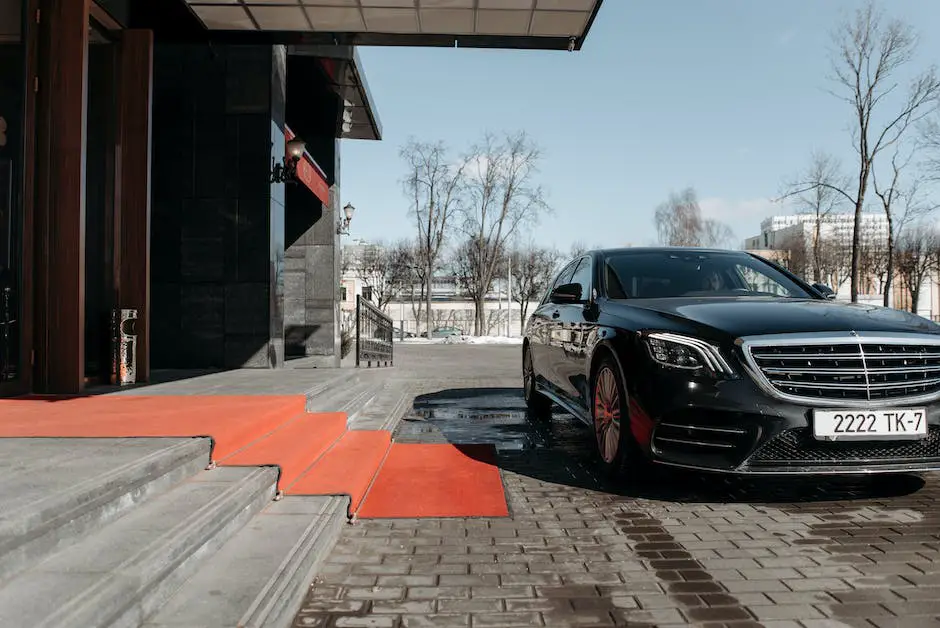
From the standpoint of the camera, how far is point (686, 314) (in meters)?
4.01

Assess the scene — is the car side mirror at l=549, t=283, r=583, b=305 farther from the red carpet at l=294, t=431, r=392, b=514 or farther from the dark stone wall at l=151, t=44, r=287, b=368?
the dark stone wall at l=151, t=44, r=287, b=368

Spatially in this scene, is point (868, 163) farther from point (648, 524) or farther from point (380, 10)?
point (648, 524)

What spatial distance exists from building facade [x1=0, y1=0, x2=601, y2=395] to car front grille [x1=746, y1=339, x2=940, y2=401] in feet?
18.3

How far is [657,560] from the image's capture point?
2.92 m

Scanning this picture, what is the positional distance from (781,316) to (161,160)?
887 cm

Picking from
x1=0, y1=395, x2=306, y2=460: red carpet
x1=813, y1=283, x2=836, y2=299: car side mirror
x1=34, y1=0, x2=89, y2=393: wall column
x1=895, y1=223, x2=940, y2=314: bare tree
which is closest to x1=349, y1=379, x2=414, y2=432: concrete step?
x1=0, y1=395, x2=306, y2=460: red carpet

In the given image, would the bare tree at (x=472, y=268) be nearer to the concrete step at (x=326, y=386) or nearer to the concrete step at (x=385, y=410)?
the concrete step at (x=385, y=410)

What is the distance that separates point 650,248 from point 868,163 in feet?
73.8

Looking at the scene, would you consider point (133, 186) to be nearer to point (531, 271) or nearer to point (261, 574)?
point (261, 574)

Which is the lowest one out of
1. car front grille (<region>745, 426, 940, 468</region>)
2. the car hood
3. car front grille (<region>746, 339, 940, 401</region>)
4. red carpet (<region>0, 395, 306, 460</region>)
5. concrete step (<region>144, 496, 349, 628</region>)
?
concrete step (<region>144, 496, 349, 628</region>)

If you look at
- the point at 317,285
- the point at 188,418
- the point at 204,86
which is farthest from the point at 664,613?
the point at 317,285

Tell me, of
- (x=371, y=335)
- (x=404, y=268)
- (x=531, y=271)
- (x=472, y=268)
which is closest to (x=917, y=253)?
(x=531, y=271)

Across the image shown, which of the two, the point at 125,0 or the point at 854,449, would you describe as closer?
the point at 854,449

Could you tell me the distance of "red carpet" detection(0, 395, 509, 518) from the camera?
379 centimetres
